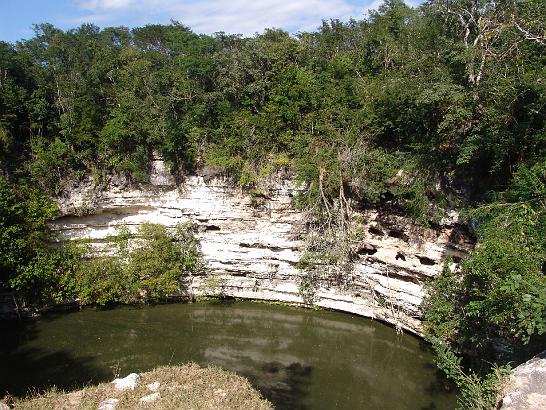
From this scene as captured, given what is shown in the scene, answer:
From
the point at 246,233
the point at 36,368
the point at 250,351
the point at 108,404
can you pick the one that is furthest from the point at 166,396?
the point at 246,233

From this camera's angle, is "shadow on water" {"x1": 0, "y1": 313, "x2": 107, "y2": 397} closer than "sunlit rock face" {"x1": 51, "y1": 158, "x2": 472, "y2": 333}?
Yes

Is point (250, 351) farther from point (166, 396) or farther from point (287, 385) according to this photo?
point (166, 396)

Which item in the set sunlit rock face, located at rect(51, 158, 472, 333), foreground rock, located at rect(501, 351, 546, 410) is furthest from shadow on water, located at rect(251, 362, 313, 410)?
foreground rock, located at rect(501, 351, 546, 410)

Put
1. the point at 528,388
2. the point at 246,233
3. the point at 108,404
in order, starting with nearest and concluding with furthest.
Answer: the point at 528,388
the point at 108,404
the point at 246,233

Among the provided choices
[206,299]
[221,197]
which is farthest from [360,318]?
[221,197]

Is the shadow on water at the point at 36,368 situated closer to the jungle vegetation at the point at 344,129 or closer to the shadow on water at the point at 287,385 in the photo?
the jungle vegetation at the point at 344,129

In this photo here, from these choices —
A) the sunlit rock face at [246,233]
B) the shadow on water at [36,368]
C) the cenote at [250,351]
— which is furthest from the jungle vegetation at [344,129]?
the shadow on water at [36,368]

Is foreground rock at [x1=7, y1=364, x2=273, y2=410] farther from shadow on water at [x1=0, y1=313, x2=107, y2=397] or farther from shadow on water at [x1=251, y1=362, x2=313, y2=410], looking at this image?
shadow on water at [x1=0, y1=313, x2=107, y2=397]
